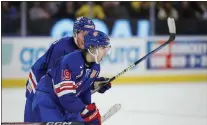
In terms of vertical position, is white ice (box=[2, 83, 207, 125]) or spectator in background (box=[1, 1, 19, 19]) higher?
spectator in background (box=[1, 1, 19, 19])

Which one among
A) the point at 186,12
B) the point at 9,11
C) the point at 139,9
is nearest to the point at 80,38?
the point at 9,11

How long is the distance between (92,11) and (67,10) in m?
0.27

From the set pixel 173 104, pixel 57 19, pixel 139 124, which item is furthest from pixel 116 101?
pixel 57 19

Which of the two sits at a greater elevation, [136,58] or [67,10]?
[67,10]

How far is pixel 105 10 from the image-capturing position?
6.65m

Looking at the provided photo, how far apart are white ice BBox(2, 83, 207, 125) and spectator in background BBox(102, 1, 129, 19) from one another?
95 centimetres

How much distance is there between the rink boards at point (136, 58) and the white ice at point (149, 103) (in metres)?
0.24

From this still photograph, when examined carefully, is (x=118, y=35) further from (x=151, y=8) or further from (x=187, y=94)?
(x=187, y=94)

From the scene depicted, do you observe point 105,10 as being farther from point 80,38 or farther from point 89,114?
point 89,114

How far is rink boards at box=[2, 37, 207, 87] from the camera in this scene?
587 centimetres

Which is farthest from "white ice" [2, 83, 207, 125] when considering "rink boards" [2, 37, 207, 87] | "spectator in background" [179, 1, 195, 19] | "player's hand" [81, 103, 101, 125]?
"player's hand" [81, 103, 101, 125]

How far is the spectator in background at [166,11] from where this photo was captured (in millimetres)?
6758

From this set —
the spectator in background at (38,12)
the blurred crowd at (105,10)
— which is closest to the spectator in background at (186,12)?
the blurred crowd at (105,10)

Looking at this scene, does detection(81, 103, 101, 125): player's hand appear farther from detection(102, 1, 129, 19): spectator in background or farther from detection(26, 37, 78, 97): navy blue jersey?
detection(102, 1, 129, 19): spectator in background
